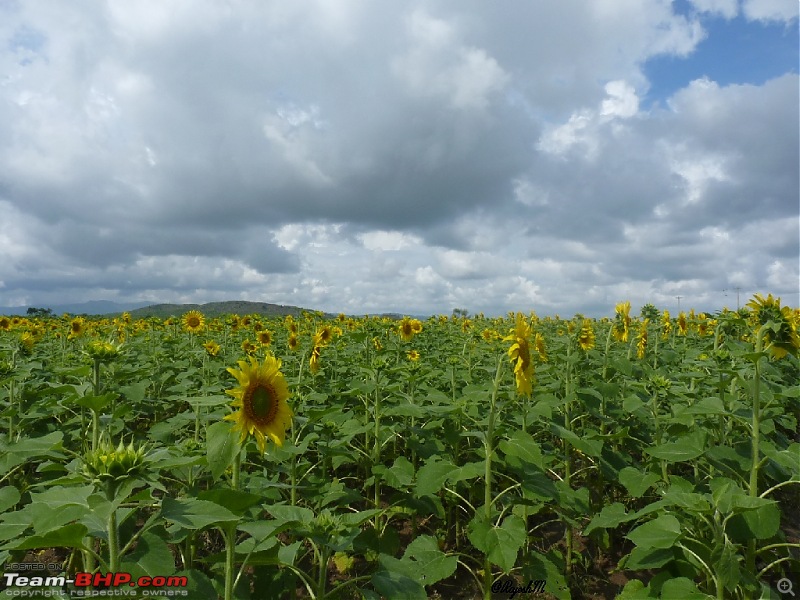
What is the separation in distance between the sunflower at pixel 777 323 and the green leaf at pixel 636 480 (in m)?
1.31

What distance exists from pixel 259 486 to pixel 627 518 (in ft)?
8.43

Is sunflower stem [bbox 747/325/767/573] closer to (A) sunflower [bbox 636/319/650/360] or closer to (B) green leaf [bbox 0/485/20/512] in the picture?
(A) sunflower [bbox 636/319/650/360]

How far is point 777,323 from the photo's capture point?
11.0 feet

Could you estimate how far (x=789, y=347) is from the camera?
3.31 metres

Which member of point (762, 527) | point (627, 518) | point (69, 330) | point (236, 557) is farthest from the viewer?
point (69, 330)

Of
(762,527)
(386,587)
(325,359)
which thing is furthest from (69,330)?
(762,527)

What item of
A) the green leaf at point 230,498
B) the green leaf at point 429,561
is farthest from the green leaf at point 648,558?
the green leaf at point 230,498

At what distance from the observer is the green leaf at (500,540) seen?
2857 millimetres

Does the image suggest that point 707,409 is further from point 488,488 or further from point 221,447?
point 221,447

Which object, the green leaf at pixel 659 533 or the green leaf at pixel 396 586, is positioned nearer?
the green leaf at pixel 396 586

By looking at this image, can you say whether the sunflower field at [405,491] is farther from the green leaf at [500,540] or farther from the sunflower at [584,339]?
the sunflower at [584,339]

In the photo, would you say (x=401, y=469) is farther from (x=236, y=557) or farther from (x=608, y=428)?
(x=608, y=428)

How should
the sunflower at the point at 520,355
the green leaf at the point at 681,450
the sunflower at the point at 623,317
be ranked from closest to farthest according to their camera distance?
the green leaf at the point at 681,450 → the sunflower at the point at 520,355 → the sunflower at the point at 623,317

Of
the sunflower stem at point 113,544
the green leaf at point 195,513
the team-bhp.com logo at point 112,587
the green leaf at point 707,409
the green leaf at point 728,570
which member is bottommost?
the green leaf at point 728,570
